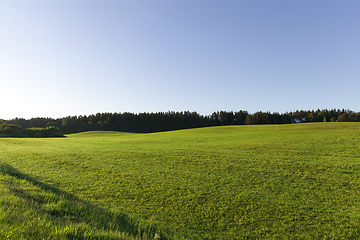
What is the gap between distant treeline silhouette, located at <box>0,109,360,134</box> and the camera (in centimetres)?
11763

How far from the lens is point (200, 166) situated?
51.6 ft

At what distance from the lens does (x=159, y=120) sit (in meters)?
127

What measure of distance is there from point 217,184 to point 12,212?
31.5ft

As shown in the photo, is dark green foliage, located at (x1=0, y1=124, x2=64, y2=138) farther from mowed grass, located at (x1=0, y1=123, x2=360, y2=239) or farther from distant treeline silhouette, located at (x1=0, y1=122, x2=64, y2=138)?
mowed grass, located at (x1=0, y1=123, x2=360, y2=239)

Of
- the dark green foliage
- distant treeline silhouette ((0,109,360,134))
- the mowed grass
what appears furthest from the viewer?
distant treeline silhouette ((0,109,360,134))

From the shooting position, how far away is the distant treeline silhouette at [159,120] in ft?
386

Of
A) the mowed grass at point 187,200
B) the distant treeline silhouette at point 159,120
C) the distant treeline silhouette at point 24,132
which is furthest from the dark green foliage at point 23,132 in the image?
the mowed grass at point 187,200

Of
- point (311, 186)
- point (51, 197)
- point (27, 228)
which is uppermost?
point (27, 228)

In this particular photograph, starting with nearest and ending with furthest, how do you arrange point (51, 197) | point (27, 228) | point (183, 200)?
point (27, 228) < point (51, 197) < point (183, 200)

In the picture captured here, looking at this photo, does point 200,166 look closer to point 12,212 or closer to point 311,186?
point 311,186

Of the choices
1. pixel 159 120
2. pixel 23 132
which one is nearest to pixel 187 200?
pixel 23 132

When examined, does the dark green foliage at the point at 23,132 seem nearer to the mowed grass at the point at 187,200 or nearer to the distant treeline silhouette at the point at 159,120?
the distant treeline silhouette at the point at 159,120

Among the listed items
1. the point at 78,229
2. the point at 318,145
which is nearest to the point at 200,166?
the point at 78,229

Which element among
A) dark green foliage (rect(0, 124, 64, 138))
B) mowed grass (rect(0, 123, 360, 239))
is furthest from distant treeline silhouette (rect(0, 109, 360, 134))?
mowed grass (rect(0, 123, 360, 239))
